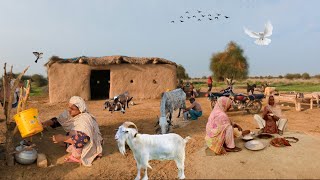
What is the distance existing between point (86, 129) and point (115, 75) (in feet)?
38.7

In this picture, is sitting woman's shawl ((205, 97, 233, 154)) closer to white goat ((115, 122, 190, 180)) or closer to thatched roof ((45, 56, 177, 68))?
white goat ((115, 122, 190, 180))

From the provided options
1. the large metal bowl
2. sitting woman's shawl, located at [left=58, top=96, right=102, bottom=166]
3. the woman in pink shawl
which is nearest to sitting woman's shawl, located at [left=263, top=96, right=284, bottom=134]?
the large metal bowl

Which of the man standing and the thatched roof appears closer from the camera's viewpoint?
the man standing

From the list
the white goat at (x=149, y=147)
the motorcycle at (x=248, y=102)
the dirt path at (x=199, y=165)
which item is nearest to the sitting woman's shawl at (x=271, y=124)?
the dirt path at (x=199, y=165)

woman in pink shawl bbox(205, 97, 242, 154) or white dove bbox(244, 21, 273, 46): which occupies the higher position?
white dove bbox(244, 21, 273, 46)

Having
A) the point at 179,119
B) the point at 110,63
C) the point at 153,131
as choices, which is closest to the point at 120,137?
the point at 153,131

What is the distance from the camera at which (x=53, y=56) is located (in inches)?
675

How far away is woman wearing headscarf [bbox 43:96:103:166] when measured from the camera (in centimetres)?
597

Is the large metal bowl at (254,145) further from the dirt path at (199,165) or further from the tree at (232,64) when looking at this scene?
the tree at (232,64)

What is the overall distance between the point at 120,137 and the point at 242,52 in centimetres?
3265

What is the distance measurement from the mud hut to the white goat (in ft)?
42.7

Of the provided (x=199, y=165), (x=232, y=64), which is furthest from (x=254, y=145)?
(x=232, y=64)

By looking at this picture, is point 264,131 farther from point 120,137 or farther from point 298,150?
point 120,137

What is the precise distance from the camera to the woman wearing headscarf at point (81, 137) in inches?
235
